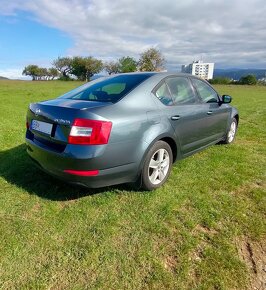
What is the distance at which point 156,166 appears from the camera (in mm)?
3631

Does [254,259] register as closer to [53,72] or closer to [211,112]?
[211,112]

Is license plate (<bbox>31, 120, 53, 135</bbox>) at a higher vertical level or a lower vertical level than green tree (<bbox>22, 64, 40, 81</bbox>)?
higher

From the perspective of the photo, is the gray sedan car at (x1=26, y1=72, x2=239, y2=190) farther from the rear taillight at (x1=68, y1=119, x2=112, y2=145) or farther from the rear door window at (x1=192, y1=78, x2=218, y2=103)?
the rear door window at (x1=192, y1=78, x2=218, y2=103)

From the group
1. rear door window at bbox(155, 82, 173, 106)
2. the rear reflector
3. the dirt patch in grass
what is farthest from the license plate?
the dirt patch in grass

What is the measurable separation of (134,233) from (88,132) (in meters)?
1.12

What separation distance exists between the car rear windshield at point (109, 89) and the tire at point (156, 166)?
2.55 feet

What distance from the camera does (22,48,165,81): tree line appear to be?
7244 centimetres

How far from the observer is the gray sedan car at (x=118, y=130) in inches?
114

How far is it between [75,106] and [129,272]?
1.78 meters

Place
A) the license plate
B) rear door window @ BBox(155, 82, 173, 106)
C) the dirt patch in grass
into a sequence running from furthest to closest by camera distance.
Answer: rear door window @ BBox(155, 82, 173, 106), the license plate, the dirt patch in grass

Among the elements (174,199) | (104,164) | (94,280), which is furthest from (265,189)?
(94,280)

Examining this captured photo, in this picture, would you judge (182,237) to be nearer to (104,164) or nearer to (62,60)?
(104,164)

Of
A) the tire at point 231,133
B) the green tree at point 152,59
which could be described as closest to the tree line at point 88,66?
the green tree at point 152,59

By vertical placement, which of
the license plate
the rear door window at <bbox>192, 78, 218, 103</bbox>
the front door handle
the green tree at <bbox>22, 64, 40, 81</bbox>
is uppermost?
the rear door window at <bbox>192, 78, 218, 103</bbox>
